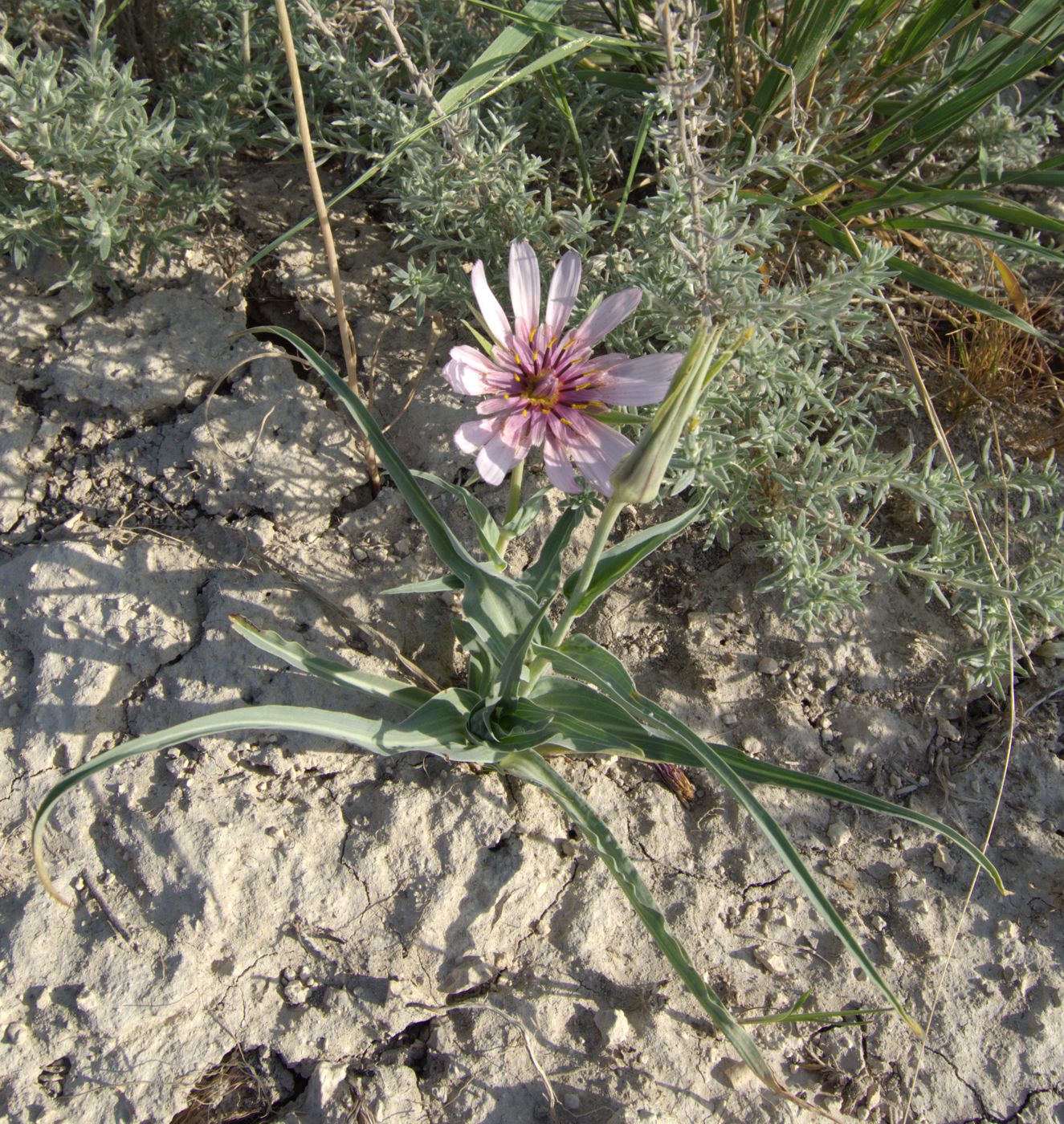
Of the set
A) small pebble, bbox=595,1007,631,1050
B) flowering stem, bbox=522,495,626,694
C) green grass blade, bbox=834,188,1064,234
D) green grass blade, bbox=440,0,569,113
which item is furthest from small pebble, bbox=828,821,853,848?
green grass blade, bbox=440,0,569,113

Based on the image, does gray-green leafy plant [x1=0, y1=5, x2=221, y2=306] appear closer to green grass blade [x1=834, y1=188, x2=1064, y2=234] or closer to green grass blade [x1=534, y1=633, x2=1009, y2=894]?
green grass blade [x1=534, y1=633, x2=1009, y2=894]

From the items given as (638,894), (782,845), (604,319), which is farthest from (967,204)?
(638,894)

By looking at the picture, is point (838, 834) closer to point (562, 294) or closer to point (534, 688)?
point (534, 688)

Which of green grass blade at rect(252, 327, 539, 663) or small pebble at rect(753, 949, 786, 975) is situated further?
small pebble at rect(753, 949, 786, 975)

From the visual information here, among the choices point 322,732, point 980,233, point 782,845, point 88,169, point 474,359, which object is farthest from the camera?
point 88,169

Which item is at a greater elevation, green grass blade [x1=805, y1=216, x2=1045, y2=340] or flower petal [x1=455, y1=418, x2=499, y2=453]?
green grass blade [x1=805, y1=216, x2=1045, y2=340]

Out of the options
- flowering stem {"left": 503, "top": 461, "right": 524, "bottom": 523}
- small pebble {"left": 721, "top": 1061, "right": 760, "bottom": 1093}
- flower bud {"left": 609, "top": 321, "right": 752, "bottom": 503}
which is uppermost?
flower bud {"left": 609, "top": 321, "right": 752, "bottom": 503}
